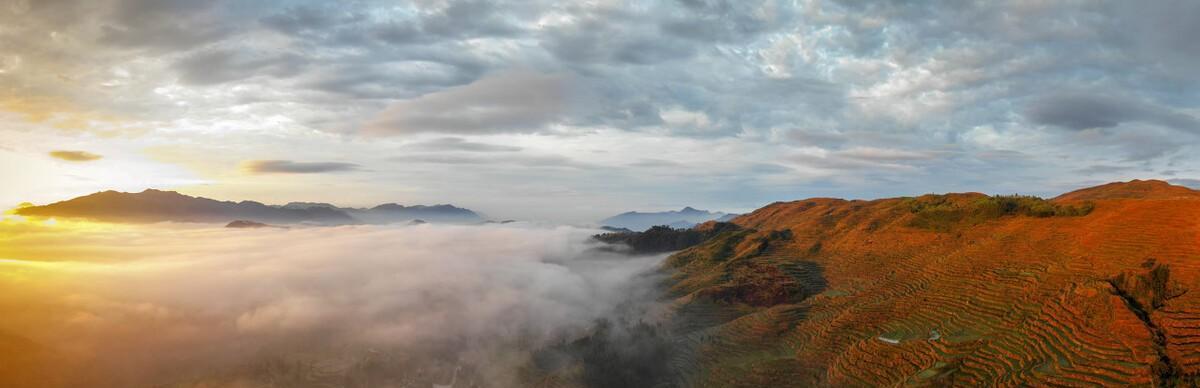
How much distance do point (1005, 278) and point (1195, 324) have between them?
28849 mm

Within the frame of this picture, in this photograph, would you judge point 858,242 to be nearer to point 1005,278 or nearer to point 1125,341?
point 1005,278

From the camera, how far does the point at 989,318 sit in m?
68.2

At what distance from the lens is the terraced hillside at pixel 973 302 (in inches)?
2023

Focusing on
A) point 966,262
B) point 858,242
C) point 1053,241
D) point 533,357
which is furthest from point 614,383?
point 1053,241

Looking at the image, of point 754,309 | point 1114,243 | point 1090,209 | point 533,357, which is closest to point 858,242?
point 754,309

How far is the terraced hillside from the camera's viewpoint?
169 ft

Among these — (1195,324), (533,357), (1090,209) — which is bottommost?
(533,357)

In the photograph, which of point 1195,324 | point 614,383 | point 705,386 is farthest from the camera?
point 614,383

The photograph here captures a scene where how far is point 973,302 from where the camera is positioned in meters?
74.9

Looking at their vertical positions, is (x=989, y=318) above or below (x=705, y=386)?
above

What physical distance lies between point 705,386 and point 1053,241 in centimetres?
6605

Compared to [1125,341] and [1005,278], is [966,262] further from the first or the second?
[1125,341]

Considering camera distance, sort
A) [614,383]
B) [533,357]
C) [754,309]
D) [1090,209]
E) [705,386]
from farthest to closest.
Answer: [533,357] < [614,383] < [754,309] < [705,386] < [1090,209]

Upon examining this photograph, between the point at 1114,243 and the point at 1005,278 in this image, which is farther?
the point at 1005,278
